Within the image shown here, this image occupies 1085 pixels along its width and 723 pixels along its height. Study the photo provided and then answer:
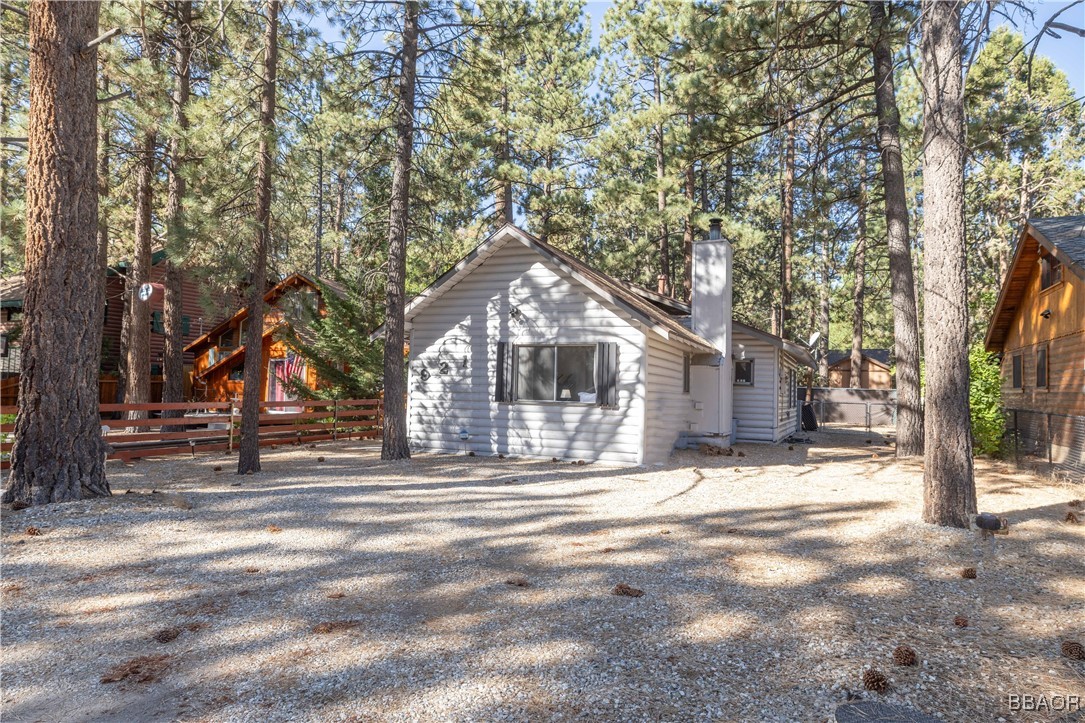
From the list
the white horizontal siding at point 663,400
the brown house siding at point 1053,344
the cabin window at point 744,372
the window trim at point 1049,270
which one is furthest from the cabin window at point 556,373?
the window trim at point 1049,270

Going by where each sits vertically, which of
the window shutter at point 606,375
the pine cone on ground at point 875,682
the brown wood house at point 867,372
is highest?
the brown wood house at point 867,372

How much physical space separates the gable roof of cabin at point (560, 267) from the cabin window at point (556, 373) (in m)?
1.12

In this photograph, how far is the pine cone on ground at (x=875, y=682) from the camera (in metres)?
2.90

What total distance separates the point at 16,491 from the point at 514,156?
19005 millimetres

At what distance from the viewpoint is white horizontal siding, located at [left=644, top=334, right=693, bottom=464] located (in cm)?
1152

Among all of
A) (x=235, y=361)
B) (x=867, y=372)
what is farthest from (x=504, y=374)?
(x=867, y=372)

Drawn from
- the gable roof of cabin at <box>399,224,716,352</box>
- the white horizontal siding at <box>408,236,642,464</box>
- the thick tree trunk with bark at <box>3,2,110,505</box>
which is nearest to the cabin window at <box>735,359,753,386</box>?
the gable roof of cabin at <box>399,224,716,352</box>

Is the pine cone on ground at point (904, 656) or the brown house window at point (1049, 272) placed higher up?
the brown house window at point (1049, 272)

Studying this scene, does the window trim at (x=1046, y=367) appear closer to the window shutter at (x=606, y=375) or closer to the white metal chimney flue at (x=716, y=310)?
the white metal chimney flue at (x=716, y=310)

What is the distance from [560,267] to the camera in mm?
11703

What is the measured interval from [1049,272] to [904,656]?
49.4ft

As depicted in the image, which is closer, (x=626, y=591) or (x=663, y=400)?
(x=626, y=591)

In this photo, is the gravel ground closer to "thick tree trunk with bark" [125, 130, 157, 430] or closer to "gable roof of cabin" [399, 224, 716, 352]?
"gable roof of cabin" [399, 224, 716, 352]

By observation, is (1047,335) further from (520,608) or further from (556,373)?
(520,608)
